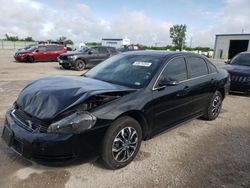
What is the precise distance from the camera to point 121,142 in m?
3.23

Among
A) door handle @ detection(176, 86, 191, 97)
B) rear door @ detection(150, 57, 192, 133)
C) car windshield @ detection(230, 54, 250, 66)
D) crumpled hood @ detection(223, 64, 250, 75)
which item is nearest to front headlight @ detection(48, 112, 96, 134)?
rear door @ detection(150, 57, 192, 133)

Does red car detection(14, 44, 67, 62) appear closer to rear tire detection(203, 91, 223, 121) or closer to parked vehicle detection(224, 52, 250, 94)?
parked vehicle detection(224, 52, 250, 94)

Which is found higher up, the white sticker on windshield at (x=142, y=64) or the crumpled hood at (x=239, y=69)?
the white sticker on windshield at (x=142, y=64)

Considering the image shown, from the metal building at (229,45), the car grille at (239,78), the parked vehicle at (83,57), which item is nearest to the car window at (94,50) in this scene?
the parked vehicle at (83,57)

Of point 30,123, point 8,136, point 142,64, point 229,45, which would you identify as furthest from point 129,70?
point 229,45

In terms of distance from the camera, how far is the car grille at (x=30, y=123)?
9.33 feet

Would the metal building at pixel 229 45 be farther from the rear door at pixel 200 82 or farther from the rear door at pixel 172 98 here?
the rear door at pixel 172 98

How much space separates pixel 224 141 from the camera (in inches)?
172

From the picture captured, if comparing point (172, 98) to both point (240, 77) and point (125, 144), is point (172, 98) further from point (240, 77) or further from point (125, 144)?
point (240, 77)

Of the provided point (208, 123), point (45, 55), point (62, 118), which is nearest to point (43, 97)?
point (62, 118)

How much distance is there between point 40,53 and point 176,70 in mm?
18488

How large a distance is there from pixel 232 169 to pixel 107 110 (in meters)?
2.01

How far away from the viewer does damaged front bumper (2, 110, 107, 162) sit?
107 inches

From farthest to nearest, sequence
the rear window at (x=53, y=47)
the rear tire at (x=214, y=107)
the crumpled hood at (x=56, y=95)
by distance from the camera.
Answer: the rear window at (x=53, y=47), the rear tire at (x=214, y=107), the crumpled hood at (x=56, y=95)
